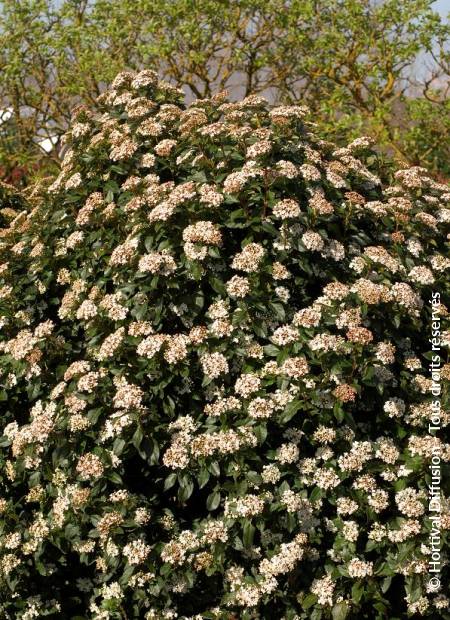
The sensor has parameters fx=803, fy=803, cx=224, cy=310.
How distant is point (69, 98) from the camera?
34.1ft

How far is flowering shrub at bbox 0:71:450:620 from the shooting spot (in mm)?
3152

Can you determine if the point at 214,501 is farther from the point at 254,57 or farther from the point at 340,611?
the point at 254,57

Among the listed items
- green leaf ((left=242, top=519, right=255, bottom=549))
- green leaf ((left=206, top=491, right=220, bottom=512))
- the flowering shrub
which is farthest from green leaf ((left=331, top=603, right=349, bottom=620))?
green leaf ((left=206, top=491, right=220, bottom=512))

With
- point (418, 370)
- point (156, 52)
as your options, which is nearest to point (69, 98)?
point (156, 52)

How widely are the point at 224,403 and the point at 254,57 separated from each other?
748 centimetres

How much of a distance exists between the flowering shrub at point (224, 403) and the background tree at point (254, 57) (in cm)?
469

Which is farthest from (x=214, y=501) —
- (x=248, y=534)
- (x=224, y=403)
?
(x=224, y=403)

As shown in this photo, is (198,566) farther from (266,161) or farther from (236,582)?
(266,161)

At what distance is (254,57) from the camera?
9.82m

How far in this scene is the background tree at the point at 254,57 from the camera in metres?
8.80

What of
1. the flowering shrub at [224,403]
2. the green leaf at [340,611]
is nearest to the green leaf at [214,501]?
the flowering shrub at [224,403]

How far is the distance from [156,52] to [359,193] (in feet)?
17.7

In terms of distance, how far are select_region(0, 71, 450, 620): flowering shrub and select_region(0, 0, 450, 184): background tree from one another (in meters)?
4.69

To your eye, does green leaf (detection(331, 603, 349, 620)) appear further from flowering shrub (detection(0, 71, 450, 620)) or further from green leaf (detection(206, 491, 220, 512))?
A: green leaf (detection(206, 491, 220, 512))
